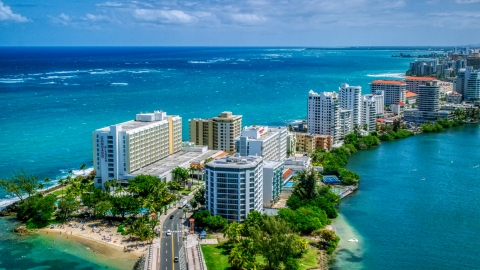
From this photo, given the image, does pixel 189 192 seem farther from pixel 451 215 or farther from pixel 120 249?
pixel 451 215

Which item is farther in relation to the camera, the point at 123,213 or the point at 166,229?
the point at 123,213

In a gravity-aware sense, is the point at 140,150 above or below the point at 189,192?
above

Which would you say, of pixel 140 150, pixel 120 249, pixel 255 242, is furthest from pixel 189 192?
pixel 255 242

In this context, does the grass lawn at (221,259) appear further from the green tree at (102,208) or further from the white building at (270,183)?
the white building at (270,183)

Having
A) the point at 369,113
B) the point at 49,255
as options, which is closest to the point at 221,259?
the point at 49,255

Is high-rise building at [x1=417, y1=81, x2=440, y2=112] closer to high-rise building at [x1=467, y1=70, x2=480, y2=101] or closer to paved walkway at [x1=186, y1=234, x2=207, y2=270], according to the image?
high-rise building at [x1=467, y1=70, x2=480, y2=101]

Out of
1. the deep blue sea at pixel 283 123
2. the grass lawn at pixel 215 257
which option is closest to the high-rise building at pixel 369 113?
the deep blue sea at pixel 283 123
